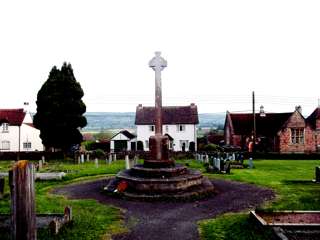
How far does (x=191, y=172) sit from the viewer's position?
60.6 ft

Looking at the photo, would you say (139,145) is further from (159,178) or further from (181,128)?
(159,178)

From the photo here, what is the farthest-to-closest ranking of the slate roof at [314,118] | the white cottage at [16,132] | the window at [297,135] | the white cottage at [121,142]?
the white cottage at [121,142] → the white cottage at [16,132] → the slate roof at [314,118] → the window at [297,135]

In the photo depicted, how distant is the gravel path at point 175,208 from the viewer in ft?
34.2

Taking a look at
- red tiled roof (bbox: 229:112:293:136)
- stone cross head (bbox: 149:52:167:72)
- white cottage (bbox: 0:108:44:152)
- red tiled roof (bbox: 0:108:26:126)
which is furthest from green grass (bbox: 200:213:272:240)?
red tiled roof (bbox: 0:108:26:126)

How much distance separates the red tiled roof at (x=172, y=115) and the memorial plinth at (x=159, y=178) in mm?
41648

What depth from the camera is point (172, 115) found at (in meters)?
62.5

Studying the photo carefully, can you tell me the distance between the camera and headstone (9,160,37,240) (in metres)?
5.79

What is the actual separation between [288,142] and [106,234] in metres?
42.3

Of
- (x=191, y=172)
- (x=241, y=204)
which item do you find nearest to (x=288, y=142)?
(x=191, y=172)

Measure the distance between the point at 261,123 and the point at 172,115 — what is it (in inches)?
653

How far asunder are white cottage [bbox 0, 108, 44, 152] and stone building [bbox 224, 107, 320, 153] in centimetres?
3109

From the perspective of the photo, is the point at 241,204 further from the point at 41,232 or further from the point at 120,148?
the point at 120,148

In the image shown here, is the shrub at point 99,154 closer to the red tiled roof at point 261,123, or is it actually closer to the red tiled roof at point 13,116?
the red tiled roof at point 13,116

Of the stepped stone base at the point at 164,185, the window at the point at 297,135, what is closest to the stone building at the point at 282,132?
the window at the point at 297,135
